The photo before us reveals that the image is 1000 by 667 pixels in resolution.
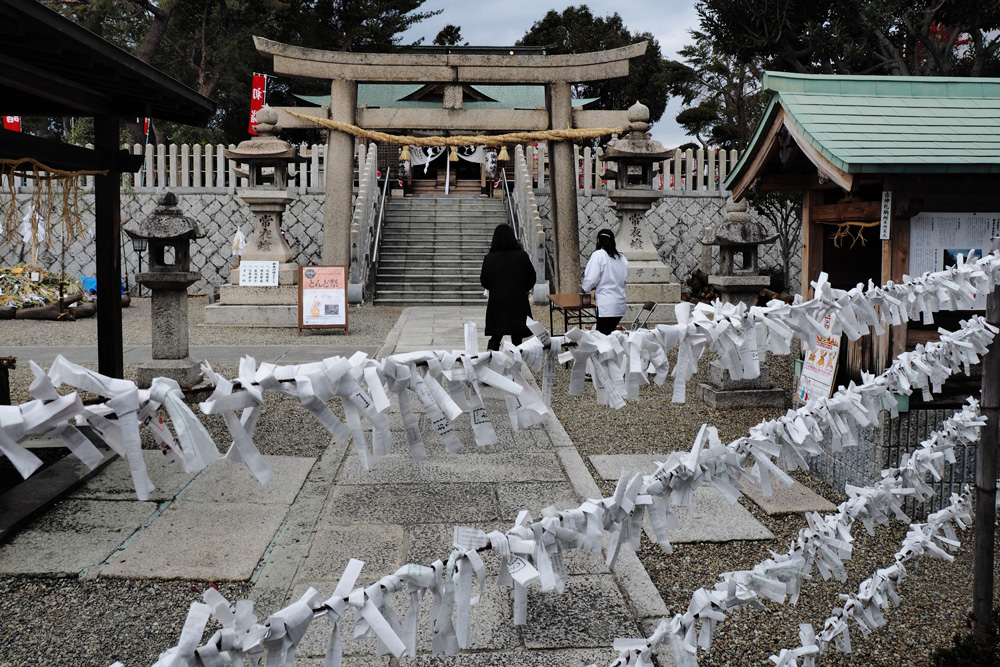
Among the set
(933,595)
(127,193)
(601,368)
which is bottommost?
(933,595)

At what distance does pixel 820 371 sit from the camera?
529cm

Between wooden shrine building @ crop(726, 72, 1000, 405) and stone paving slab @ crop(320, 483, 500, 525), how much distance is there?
268 centimetres

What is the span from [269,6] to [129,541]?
66.3ft

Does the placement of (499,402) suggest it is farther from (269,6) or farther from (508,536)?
(269,6)

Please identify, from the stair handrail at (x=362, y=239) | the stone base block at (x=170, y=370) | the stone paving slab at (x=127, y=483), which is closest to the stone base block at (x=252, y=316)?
the stair handrail at (x=362, y=239)

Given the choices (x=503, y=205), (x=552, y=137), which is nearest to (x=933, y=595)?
(x=552, y=137)

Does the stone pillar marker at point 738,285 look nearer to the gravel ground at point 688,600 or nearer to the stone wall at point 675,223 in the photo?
the gravel ground at point 688,600

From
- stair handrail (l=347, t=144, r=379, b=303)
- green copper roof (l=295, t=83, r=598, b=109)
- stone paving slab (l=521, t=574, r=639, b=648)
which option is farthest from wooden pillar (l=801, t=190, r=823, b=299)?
green copper roof (l=295, t=83, r=598, b=109)

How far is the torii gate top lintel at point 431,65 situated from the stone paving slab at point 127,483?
9.64 m

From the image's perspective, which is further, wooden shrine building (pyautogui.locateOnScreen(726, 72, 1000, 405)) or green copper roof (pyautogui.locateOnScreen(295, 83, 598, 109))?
green copper roof (pyautogui.locateOnScreen(295, 83, 598, 109))

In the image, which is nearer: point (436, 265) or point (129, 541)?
point (129, 541)

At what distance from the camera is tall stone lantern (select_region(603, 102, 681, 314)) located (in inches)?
535

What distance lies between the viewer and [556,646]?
2.88 meters

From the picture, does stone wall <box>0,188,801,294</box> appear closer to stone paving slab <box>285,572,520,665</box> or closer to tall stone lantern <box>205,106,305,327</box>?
tall stone lantern <box>205,106,305,327</box>
